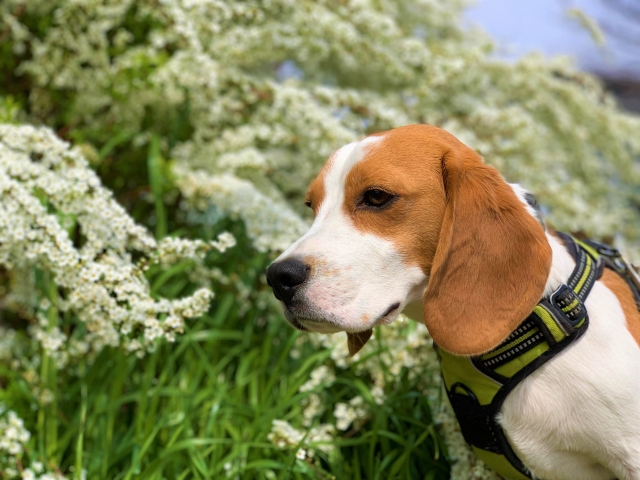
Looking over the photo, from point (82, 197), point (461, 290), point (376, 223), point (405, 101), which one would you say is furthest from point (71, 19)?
point (461, 290)

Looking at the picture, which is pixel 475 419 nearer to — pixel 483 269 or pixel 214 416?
pixel 483 269

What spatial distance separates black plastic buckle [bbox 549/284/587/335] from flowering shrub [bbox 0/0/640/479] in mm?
760

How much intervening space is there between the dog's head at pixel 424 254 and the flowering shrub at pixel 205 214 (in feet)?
2.53

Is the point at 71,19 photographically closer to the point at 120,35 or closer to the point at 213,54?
the point at 120,35

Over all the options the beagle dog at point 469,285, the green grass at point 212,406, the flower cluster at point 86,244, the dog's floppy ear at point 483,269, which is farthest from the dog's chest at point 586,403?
the flower cluster at point 86,244

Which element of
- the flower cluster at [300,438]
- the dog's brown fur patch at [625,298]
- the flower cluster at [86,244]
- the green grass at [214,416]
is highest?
the dog's brown fur patch at [625,298]

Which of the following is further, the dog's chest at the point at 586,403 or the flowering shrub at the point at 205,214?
the flowering shrub at the point at 205,214

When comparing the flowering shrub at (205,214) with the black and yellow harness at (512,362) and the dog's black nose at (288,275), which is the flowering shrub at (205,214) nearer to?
the black and yellow harness at (512,362)

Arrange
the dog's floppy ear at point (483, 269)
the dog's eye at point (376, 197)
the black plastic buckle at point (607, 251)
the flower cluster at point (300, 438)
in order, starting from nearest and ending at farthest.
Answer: the dog's floppy ear at point (483, 269) < the dog's eye at point (376, 197) < the black plastic buckle at point (607, 251) < the flower cluster at point (300, 438)

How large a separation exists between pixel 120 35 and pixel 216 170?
3.92ft

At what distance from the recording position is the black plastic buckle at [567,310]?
179cm

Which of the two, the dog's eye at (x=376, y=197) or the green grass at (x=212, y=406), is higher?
the dog's eye at (x=376, y=197)

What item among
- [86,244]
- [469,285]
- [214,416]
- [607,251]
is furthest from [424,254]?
[214,416]

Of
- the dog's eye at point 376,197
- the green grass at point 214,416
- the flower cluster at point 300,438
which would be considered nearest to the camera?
the dog's eye at point 376,197
